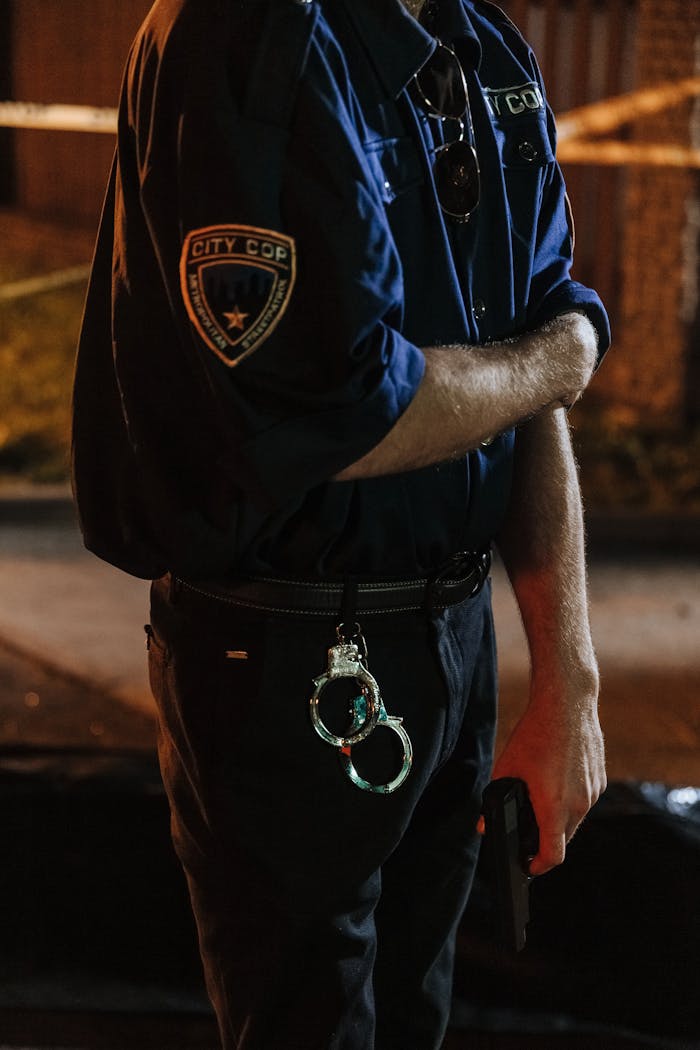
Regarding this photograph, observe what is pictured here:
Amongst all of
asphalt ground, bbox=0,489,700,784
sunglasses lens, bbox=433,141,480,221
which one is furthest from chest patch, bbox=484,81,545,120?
asphalt ground, bbox=0,489,700,784

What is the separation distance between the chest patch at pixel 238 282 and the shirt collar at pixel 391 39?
242 mm

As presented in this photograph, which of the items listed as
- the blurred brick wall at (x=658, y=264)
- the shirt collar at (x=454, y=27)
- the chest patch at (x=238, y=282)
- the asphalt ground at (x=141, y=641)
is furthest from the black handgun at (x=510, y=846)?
the blurred brick wall at (x=658, y=264)

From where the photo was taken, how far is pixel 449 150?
148 centimetres

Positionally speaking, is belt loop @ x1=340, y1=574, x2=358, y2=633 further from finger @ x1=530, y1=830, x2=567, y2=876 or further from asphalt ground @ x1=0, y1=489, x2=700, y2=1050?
asphalt ground @ x1=0, y1=489, x2=700, y2=1050

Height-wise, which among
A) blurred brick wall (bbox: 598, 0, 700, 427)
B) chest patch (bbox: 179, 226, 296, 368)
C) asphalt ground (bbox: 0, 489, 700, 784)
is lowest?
asphalt ground (bbox: 0, 489, 700, 784)

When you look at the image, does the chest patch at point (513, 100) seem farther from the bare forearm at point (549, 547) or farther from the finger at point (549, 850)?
the finger at point (549, 850)

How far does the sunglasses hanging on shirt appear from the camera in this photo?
147 cm

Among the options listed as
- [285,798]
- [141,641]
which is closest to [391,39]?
[285,798]

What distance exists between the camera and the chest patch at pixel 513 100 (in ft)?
5.19

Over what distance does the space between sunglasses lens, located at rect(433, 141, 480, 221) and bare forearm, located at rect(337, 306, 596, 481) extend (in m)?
0.16

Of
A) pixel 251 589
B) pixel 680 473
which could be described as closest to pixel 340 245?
pixel 251 589

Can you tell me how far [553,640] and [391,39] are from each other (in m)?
0.75

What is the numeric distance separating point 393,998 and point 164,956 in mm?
1144

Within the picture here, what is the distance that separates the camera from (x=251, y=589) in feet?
4.92
